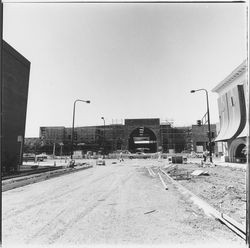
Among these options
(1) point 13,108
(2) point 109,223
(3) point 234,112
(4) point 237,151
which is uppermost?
(3) point 234,112

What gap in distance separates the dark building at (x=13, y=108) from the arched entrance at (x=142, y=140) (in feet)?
203

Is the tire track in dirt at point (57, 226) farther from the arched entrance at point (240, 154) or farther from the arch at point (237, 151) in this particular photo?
the arched entrance at point (240, 154)

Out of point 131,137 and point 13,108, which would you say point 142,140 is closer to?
point 131,137

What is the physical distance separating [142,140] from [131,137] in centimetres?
428

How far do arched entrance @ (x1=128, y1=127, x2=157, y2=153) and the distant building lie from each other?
173ft

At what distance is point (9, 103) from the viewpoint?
2556 cm

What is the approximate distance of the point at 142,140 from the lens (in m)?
94.4

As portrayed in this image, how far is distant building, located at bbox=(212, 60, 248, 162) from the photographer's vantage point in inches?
1196

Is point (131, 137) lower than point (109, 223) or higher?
higher

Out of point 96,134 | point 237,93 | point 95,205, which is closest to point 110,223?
point 95,205

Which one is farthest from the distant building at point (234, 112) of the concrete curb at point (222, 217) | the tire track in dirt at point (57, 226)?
the tire track in dirt at point (57, 226)

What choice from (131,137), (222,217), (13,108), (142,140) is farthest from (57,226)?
(142,140)

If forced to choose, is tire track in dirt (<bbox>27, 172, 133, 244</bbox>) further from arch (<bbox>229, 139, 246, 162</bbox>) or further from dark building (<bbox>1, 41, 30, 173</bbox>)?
arch (<bbox>229, 139, 246, 162</bbox>)

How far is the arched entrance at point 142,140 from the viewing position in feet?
301
